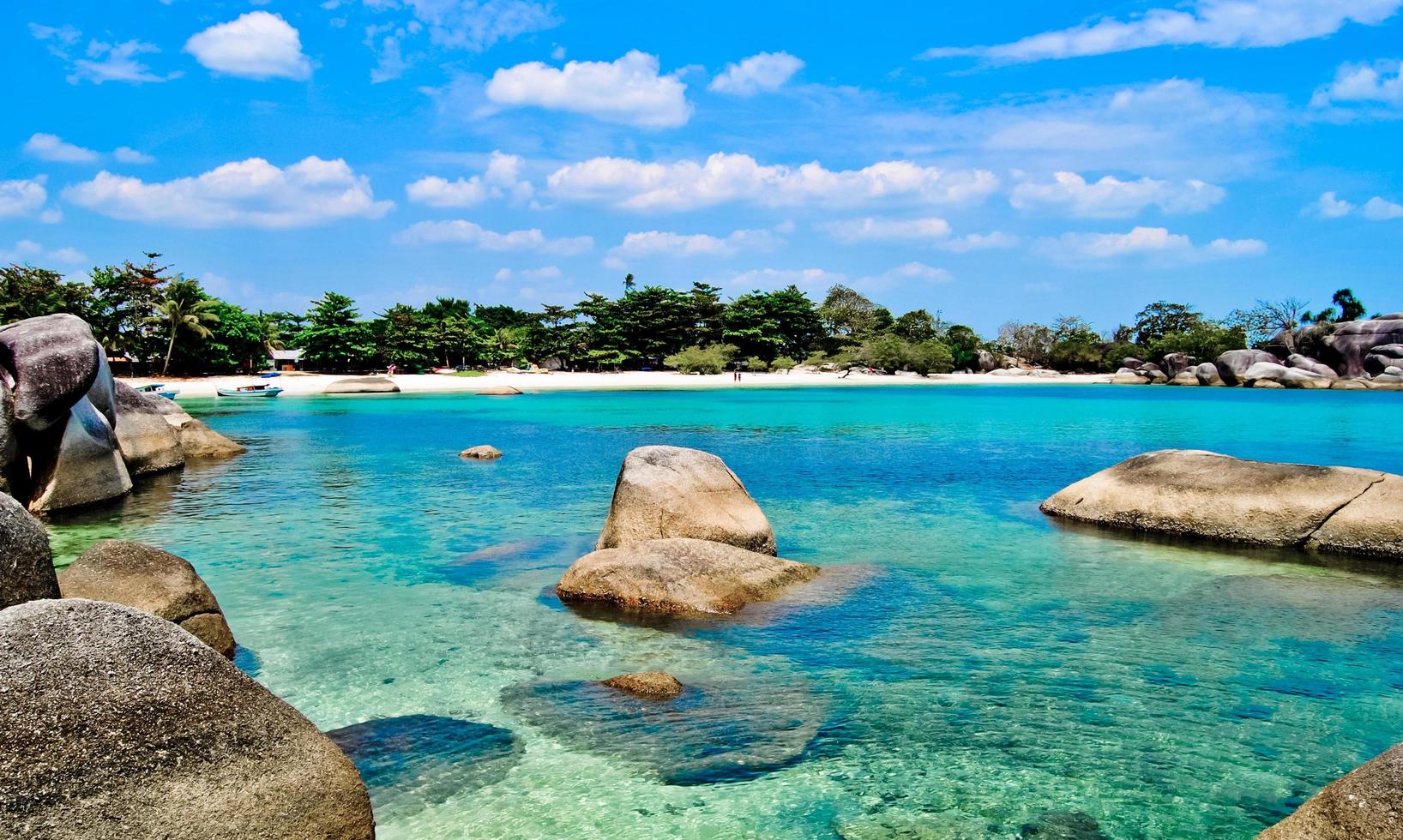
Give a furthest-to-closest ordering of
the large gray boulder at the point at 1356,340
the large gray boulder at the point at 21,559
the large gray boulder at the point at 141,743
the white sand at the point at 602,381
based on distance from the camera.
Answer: the large gray boulder at the point at 1356,340 < the white sand at the point at 602,381 < the large gray boulder at the point at 21,559 < the large gray boulder at the point at 141,743

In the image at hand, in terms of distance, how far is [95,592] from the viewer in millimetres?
8625

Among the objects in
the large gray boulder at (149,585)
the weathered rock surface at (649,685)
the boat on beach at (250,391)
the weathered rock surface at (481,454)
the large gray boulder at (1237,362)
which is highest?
the large gray boulder at (1237,362)

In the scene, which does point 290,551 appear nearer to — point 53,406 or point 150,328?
point 53,406

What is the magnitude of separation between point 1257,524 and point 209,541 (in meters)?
17.2

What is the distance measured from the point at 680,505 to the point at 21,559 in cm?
761

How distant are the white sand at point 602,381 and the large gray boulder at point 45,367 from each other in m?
48.0

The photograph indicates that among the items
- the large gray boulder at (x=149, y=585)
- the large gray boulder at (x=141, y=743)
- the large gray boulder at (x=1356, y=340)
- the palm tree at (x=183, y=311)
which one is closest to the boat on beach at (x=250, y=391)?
the palm tree at (x=183, y=311)

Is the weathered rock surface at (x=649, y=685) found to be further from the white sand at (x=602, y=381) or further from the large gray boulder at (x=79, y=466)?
the white sand at (x=602, y=381)

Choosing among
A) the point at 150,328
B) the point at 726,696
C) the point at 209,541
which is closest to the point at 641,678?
the point at 726,696

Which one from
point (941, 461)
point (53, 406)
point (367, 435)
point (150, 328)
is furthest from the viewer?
point (150, 328)

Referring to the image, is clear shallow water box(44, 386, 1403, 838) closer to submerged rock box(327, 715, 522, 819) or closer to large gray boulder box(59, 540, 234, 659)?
submerged rock box(327, 715, 522, 819)

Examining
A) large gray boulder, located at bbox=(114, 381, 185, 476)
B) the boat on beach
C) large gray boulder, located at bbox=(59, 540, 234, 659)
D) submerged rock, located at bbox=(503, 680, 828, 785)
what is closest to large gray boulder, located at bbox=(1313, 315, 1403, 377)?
the boat on beach

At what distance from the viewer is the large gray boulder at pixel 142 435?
75.8 ft

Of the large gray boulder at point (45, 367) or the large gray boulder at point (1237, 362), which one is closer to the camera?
the large gray boulder at point (45, 367)
